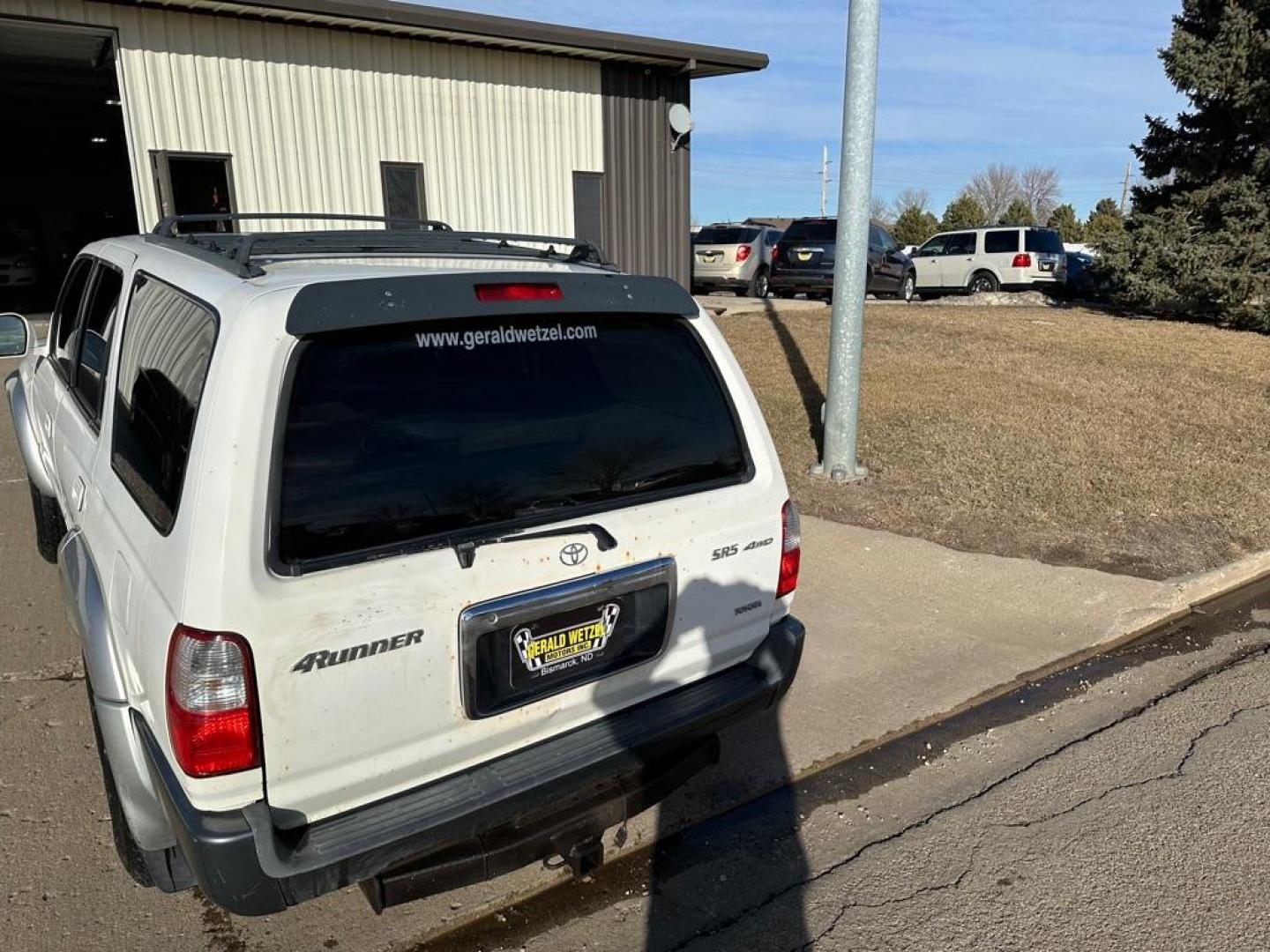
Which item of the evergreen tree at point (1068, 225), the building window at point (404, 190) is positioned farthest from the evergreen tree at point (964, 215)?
the building window at point (404, 190)

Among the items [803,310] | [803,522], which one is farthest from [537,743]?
[803,310]

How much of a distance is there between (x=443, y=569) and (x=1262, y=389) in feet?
Result: 37.2

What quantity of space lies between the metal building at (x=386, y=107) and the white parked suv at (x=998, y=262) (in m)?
9.27

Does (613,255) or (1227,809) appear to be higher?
(613,255)

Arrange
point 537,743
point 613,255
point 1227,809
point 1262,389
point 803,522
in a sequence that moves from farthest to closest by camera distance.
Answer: point 613,255, point 1262,389, point 803,522, point 1227,809, point 537,743

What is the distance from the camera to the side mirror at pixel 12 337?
14.2ft

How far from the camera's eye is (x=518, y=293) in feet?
7.82

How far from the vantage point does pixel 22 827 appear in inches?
119

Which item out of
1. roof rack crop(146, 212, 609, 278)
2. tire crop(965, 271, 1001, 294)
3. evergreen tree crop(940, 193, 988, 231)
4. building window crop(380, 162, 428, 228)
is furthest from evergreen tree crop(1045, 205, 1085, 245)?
roof rack crop(146, 212, 609, 278)

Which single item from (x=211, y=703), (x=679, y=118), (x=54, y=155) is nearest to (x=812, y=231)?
(x=679, y=118)

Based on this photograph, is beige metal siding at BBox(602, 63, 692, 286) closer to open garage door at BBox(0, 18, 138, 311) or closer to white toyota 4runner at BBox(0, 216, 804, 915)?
open garage door at BBox(0, 18, 138, 311)

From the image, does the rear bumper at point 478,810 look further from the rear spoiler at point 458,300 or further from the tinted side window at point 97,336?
the tinted side window at point 97,336

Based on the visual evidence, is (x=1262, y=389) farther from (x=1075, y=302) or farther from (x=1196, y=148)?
(x=1075, y=302)

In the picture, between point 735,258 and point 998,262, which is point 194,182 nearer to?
point 735,258
